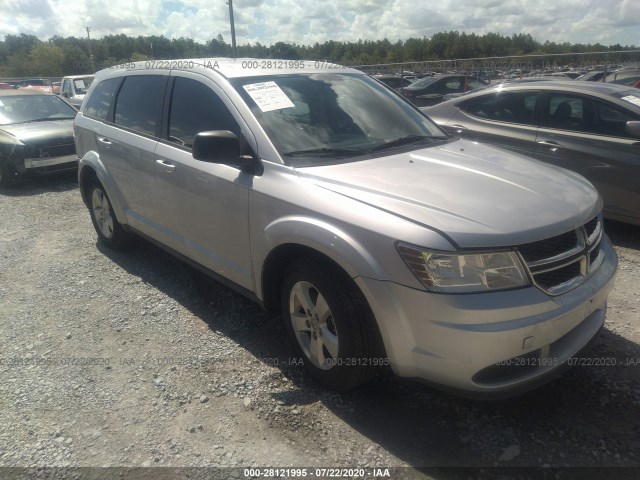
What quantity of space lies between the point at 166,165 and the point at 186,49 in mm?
41350

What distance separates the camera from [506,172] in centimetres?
295

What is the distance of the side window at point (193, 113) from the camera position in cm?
335

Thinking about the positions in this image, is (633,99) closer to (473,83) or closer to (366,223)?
(366,223)

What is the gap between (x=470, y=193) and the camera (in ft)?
8.46

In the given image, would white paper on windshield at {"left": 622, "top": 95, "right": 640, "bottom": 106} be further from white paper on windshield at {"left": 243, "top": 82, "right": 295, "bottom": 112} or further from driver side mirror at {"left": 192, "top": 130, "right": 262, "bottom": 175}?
driver side mirror at {"left": 192, "top": 130, "right": 262, "bottom": 175}

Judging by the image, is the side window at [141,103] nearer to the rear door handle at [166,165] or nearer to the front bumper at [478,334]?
the rear door handle at [166,165]

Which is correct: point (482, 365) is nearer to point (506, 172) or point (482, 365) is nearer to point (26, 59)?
point (506, 172)

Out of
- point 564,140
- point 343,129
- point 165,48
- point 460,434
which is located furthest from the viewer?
point 165,48

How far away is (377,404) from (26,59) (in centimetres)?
6178

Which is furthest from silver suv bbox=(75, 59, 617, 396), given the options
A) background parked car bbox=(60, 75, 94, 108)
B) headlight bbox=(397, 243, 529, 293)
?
background parked car bbox=(60, 75, 94, 108)

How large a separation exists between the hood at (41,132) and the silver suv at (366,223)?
5.20m

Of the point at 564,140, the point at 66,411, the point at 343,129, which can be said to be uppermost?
the point at 343,129

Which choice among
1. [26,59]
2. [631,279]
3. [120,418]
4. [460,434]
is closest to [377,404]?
[460,434]

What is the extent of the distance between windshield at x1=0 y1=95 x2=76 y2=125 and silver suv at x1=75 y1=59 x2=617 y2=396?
6.29 meters
